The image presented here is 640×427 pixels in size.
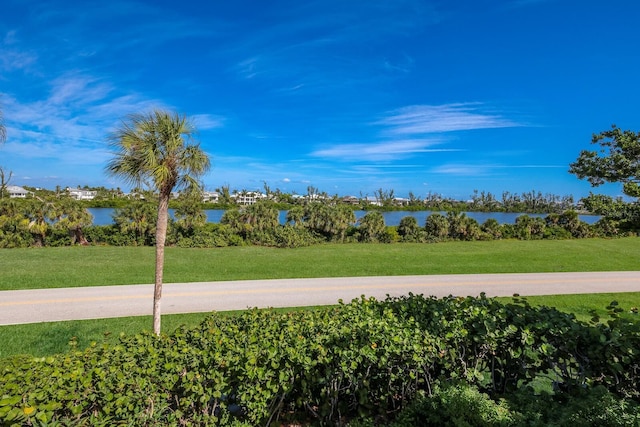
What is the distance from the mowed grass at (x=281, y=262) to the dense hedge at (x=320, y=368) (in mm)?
7929

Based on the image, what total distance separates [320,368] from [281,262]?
34.1 ft

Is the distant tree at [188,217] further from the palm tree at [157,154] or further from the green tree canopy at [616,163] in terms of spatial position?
the green tree canopy at [616,163]

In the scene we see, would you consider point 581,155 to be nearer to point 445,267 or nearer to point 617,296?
point 617,296

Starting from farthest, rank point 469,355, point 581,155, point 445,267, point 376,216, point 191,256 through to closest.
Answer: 1. point 376,216
2. point 191,256
3. point 445,267
4. point 581,155
5. point 469,355

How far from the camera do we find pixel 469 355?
3428 mm

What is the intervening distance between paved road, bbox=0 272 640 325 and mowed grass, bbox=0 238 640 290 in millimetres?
802

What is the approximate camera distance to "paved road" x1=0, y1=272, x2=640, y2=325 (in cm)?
762

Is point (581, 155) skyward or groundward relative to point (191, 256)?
skyward

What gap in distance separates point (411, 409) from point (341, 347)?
2.64 feet

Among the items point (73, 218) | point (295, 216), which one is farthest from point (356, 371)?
point (73, 218)

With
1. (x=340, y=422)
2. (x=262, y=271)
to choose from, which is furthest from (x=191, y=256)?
(x=340, y=422)

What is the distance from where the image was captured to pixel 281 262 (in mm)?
13320

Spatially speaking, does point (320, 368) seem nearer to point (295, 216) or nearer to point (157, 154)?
point (157, 154)

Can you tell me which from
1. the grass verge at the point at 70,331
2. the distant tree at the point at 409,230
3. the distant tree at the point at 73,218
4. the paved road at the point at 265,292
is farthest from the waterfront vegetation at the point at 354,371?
the distant tree at the point at 409,230
